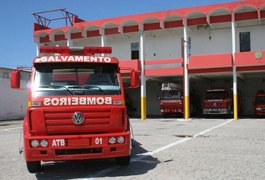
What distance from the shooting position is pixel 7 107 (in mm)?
37375

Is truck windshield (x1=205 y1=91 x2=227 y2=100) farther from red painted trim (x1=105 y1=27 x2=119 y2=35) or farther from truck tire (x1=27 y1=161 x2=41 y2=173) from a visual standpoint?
truck tire (x1=27 y1=161 x2=41 y2=173)

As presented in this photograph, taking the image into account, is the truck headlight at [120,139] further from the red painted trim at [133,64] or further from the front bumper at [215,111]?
the front bumper at [215,111]

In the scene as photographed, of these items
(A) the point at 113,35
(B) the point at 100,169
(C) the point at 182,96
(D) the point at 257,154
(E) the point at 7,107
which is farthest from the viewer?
(E) the point at 7,107

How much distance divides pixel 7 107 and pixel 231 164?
31628 millimetres

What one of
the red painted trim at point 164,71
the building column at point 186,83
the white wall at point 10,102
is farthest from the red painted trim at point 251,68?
the white wall at point 10,102

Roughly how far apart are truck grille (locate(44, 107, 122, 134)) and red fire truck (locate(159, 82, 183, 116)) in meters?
24.3

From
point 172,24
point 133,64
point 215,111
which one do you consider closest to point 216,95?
point 215,111

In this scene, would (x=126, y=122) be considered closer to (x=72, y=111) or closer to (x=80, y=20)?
(x=72, y=111)

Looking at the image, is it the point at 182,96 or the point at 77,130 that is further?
the point at 182,96

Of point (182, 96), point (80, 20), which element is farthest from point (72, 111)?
point (80, 20)

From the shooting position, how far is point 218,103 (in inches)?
1226

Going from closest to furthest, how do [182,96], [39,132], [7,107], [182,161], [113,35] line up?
[39,132] → [182,161] → [182,96] → [113,35] → [7,107]

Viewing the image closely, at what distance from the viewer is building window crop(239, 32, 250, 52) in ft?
104

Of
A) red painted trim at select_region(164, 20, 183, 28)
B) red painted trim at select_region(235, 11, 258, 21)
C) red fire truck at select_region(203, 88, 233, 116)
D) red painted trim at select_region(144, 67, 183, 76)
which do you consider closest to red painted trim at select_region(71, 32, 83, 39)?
red painted trim at select_region(144, 67, 183, 76)
